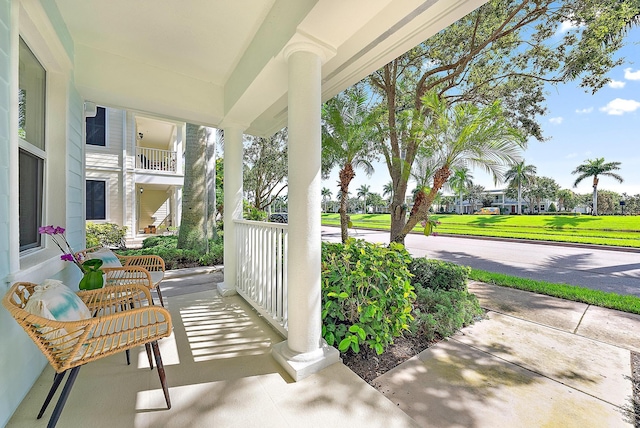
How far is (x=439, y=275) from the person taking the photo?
155 inches

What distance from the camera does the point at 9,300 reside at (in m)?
1.25

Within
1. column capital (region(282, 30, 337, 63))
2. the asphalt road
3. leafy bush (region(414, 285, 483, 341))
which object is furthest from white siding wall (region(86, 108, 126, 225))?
the asphalt road

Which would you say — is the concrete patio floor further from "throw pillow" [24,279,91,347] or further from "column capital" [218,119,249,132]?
"column capital" [218,119,249,132]

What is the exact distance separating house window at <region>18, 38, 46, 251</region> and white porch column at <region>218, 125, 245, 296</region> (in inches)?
71.0

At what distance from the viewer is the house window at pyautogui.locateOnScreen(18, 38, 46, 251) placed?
1916 millimetres

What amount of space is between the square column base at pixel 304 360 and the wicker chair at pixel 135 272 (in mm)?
1450

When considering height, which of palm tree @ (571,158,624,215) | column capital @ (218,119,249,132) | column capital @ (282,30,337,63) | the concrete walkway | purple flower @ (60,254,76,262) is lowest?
the concrete walkway

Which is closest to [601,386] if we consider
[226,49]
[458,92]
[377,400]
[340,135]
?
[377,400]

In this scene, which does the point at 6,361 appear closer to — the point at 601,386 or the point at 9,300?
the point at 9,300

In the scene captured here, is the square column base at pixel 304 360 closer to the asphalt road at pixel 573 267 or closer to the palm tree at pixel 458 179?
the palm tree at pixel 458 179

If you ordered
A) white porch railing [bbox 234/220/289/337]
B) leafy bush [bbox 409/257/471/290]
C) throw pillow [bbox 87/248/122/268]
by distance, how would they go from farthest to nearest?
1. leafy bush [bbox 409/257/471/290]
2. throw pillow [bbox 87/248/122/268]
3. white porch railing [bbox 234/220/289/337]

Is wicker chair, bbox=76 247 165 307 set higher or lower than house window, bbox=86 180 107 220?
lower

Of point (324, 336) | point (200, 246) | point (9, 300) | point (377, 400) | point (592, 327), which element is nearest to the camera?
point (9, 300)

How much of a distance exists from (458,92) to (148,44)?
632 cm
